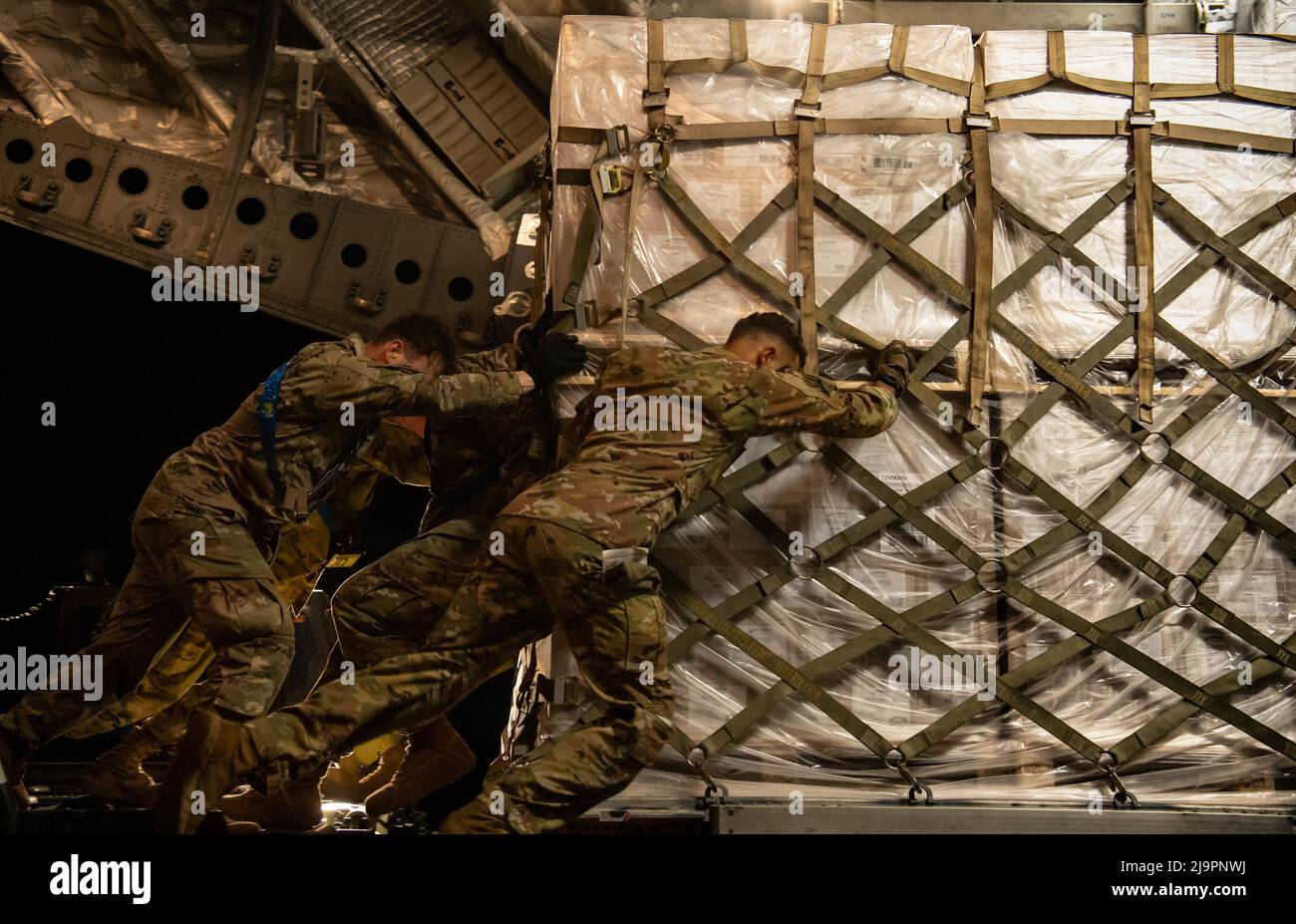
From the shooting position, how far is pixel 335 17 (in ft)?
23.5

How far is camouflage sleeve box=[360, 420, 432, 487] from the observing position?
5879 mm

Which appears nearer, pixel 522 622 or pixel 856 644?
pixel 522 622

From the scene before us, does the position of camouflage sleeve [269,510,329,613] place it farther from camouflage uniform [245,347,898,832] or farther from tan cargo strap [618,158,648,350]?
tan cargo strap [618,158,648,350]

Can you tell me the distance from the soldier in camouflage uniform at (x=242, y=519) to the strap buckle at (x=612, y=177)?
754mm

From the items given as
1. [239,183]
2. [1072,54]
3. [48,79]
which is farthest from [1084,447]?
[48,79]

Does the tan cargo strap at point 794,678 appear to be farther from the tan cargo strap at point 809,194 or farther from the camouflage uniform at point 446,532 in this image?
the tan cargo strap at point 809,194

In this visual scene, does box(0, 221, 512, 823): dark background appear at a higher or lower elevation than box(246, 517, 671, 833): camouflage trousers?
higher

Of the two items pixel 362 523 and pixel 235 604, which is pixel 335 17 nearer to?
pixel 362 523

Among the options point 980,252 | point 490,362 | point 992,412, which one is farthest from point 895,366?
point 490,362

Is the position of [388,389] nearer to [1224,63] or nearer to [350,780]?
[350,780]

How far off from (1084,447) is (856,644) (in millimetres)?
1232

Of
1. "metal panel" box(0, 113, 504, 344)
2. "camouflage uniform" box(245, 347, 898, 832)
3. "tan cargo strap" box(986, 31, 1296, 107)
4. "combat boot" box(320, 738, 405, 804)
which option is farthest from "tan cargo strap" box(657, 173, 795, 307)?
"combat boot" box(320, 738, 405, 804)

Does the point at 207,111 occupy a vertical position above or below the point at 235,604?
above

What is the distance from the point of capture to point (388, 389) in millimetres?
4918
